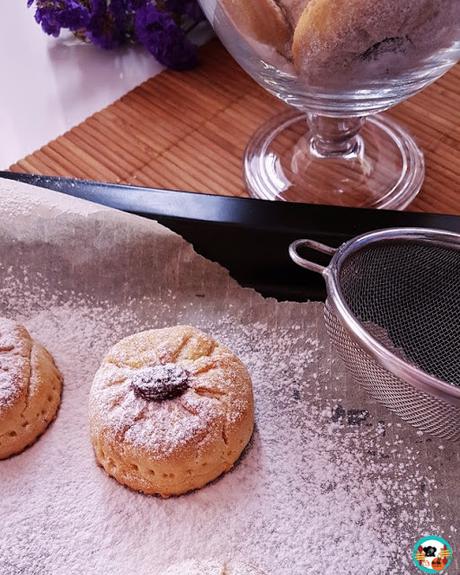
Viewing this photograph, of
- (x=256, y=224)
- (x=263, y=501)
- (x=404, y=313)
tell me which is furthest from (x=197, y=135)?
(x=263, y=501)

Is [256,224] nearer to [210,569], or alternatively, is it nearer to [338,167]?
[338,167]

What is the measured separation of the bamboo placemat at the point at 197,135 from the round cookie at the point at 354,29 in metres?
0.37

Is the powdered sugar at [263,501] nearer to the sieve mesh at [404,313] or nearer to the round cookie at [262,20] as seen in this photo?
the sieve mesh at [404,313]

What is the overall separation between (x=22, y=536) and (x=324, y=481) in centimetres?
38

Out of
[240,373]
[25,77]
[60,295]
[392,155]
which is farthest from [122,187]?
[25,77]

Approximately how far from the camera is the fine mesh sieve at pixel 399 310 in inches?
35.3

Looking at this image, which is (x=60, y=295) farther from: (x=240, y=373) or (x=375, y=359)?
(x=375, y=359)

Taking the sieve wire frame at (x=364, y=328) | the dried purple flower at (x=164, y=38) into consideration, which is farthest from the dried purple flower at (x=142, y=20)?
the sieve wire frame at (x=364, y=328)

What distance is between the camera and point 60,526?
0.91 metres

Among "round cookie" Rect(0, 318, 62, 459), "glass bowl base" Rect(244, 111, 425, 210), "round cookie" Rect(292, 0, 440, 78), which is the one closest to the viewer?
"round cookie" Rect(292, 0, 440, 78)

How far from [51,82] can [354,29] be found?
0.90m

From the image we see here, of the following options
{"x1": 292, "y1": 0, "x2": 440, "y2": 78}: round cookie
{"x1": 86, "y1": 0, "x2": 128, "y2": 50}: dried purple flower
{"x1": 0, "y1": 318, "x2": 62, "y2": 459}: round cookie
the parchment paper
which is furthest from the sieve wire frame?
{"x1": 86, "y1": 0, "x2": 128, "y2": 50}: dried purple flower

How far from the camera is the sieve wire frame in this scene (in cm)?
83

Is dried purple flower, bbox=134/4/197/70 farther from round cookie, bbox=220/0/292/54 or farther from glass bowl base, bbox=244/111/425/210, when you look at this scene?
round cookie, bbox=220/0/292/54
